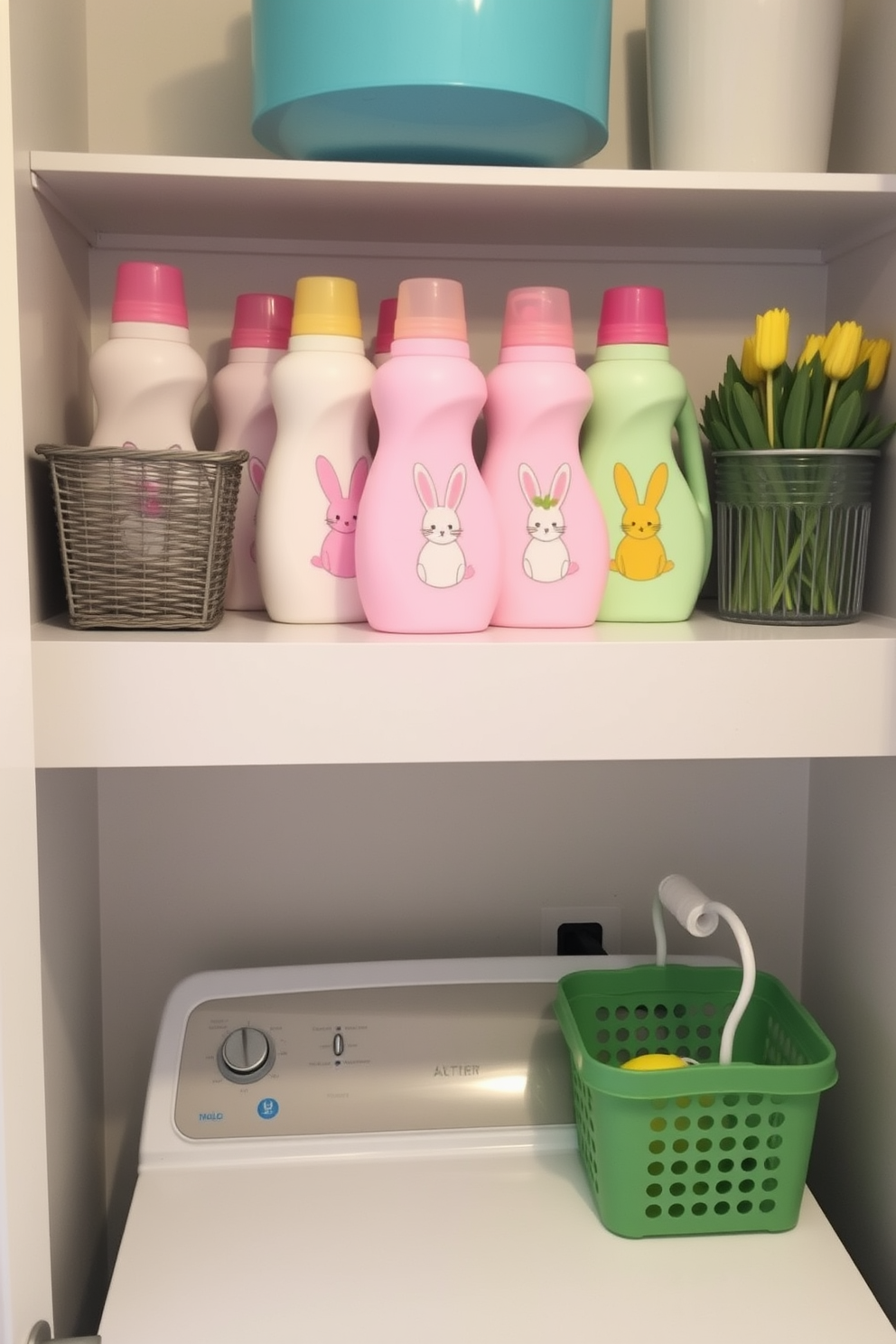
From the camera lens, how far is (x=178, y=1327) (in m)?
0.83

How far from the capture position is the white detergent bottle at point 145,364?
3.10ft

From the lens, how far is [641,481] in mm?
993

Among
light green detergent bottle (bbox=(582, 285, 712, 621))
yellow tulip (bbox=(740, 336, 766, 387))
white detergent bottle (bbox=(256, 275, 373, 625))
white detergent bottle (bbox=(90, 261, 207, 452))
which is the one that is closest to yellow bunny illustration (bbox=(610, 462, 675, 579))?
light green detergent bottle (bbox=(582, 285, 712, 621))

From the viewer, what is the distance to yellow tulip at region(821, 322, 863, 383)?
0.93m

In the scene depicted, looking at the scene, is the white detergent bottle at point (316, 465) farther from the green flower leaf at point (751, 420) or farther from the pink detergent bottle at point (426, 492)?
the green flower leaf at point (751, 420)

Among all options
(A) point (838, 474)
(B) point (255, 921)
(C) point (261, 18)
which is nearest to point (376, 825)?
(B) point (255, 921)

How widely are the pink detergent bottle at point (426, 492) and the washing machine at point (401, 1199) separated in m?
0.39

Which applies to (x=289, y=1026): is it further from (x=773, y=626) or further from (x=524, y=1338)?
(x=773, y=626)

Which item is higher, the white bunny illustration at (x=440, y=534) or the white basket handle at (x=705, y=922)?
the white bunny illustration at (x=440, y=534)

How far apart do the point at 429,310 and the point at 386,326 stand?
0.15 m

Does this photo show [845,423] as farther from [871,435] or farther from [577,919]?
[577,919]

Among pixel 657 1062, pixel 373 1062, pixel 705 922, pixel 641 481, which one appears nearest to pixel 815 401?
pixel 641 481

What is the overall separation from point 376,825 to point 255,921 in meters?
0.15

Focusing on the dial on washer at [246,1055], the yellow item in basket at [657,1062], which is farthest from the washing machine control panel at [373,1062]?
the yellow item in basket at [657,1062]
